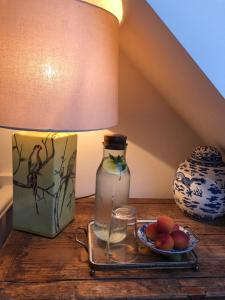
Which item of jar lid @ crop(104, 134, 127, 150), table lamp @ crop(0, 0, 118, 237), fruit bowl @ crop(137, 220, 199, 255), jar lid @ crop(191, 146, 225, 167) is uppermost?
table lamp @ crop(0, 0, 118, 237)

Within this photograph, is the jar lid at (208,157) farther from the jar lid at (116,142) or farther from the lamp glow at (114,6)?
the lamp glow at (114,6)

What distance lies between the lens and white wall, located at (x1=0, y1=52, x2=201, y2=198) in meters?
1.04

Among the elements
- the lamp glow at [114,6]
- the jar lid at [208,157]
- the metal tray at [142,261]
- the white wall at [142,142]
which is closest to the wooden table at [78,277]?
the metal tray at [142,261]

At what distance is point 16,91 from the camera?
1.89 ft

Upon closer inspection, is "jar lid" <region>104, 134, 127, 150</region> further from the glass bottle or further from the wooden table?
the wooden table

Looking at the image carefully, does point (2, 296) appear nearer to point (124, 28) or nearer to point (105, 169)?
point (105, 169)

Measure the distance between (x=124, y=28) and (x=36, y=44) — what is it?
0.37 meters

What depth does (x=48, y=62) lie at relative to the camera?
22.5 inches

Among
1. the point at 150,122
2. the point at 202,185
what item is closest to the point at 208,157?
the point at 202,185

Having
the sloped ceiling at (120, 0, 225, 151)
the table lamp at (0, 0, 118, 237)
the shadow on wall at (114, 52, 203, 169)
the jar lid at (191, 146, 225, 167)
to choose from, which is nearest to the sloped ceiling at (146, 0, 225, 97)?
the sloped ceiling at (120, 0, 225, 151)

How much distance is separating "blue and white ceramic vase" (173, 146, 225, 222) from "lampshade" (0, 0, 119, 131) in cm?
43

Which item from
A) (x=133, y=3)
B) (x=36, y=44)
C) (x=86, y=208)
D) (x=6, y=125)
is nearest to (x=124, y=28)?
(x=133, y=3)

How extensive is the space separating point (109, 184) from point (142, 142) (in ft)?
1.09

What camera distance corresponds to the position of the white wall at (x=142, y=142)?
1.04 metres
